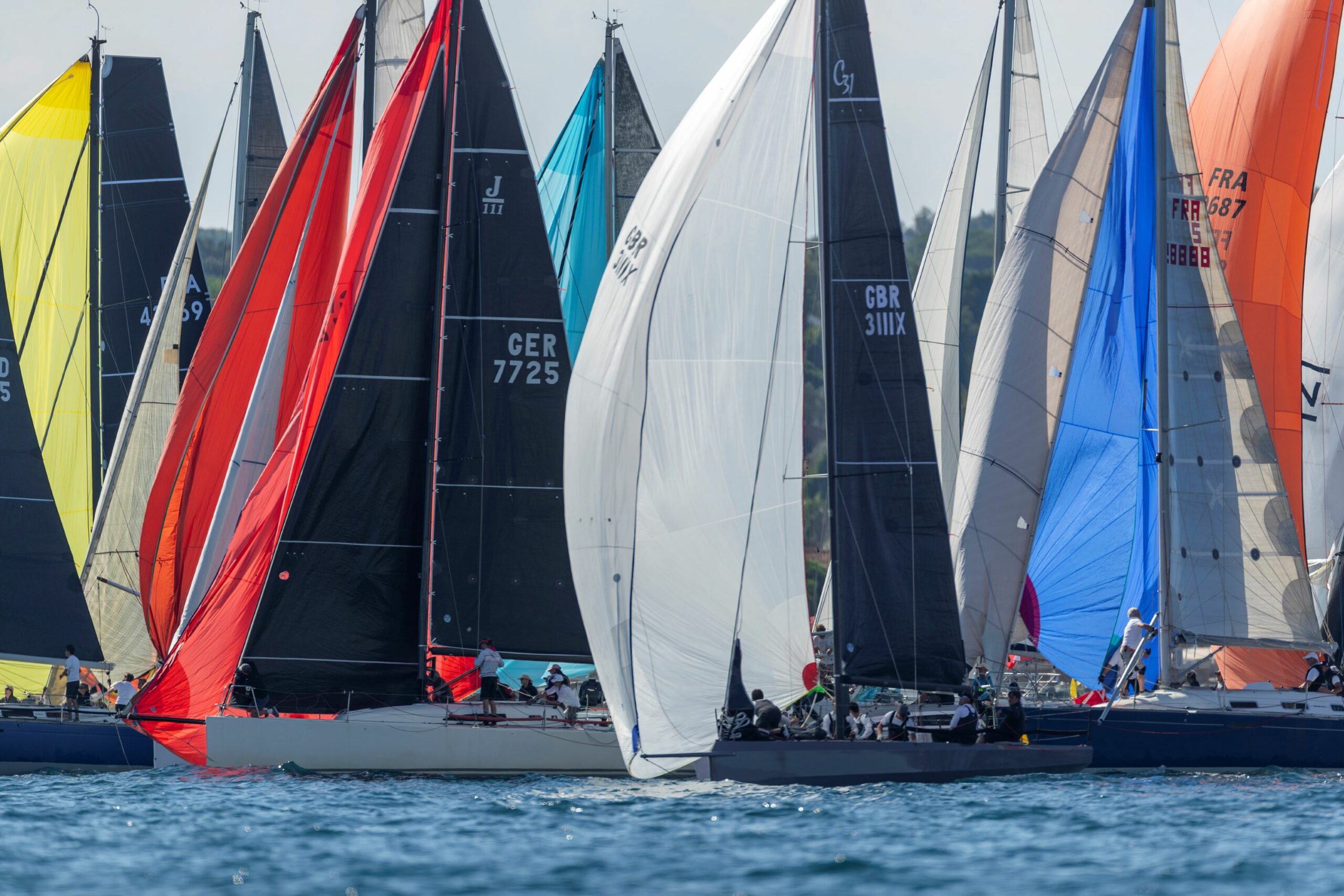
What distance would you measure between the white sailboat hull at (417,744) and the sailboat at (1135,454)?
475cm

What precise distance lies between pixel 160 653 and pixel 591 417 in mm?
7095

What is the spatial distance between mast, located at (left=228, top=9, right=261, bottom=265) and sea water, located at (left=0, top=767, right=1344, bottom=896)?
449 inches

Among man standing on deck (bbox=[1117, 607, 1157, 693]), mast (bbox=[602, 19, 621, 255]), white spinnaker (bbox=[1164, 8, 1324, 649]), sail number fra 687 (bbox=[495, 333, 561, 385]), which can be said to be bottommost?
man standing on deck (bbox=[1117, 607, 1157, 693])

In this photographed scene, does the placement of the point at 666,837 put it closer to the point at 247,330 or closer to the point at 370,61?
the point at 247,330

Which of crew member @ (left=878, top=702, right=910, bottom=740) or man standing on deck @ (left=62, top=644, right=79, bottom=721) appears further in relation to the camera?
man standing on deck @ (left=62, top=644, right=79, bottom=721)

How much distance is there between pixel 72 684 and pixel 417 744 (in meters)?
4.35

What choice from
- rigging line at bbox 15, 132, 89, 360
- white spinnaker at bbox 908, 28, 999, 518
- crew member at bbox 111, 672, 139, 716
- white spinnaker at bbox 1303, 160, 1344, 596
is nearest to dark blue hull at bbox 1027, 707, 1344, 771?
white spinnaker at bbox 1303, 160, 1344, 596

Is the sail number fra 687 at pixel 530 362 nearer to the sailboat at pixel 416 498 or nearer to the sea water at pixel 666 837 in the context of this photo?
the sailboat at pixel 416 498

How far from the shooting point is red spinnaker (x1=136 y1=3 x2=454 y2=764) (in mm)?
20625

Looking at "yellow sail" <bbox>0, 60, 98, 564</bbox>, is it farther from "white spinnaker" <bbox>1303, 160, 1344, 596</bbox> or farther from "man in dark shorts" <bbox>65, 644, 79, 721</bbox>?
"white spinnaker" <bbox>1303, 160, 1344, 596</bbox>

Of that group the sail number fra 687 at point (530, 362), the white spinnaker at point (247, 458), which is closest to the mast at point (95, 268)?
the white spinnaker at point (247, 458)

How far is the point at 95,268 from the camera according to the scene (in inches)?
1115

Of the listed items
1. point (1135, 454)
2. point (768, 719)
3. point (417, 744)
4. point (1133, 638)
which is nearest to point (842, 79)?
point (768, 719)

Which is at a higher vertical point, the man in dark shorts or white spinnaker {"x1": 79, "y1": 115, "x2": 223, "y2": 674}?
white spinnaker {"x1": 79, "y1": 115, "x2": 223, "y2": 674}
